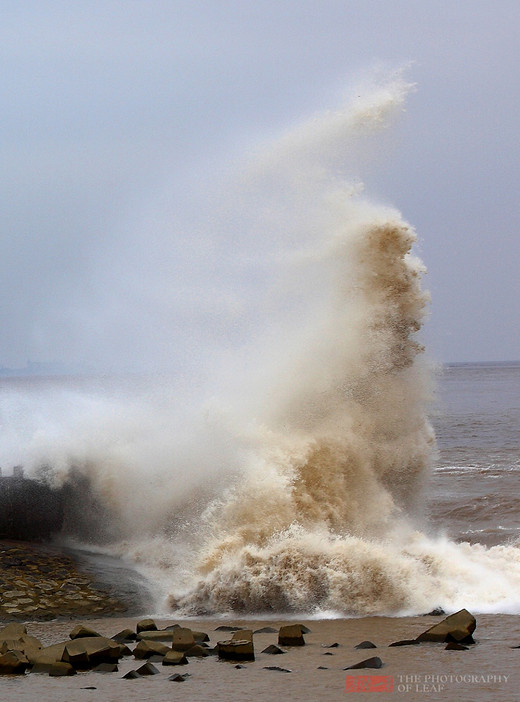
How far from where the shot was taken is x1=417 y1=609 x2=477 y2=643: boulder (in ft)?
32.8

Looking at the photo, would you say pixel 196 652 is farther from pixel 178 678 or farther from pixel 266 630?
pixel 266 630

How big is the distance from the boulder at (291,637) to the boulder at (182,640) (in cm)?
89

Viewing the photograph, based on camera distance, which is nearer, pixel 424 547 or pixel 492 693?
pixel 492 693

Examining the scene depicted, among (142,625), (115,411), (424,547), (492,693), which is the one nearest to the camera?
(492,693)

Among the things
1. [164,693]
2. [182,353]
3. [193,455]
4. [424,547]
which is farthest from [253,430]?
[164,693]

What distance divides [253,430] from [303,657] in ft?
18.9

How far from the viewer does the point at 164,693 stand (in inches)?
334

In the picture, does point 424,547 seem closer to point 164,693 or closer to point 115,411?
point 164,693

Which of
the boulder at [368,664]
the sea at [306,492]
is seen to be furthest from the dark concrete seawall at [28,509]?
the boulder at [368,664]

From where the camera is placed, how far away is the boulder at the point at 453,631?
32.8 ft

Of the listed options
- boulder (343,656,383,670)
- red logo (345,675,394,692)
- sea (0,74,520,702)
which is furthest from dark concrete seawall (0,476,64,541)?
red logo (345,675,394,692)

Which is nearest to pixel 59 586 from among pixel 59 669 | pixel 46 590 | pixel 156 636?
pixel 46 590

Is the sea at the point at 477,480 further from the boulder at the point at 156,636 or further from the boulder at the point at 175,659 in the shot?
the boulder at the point at 175,659

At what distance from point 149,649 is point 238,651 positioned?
851 millimetres
